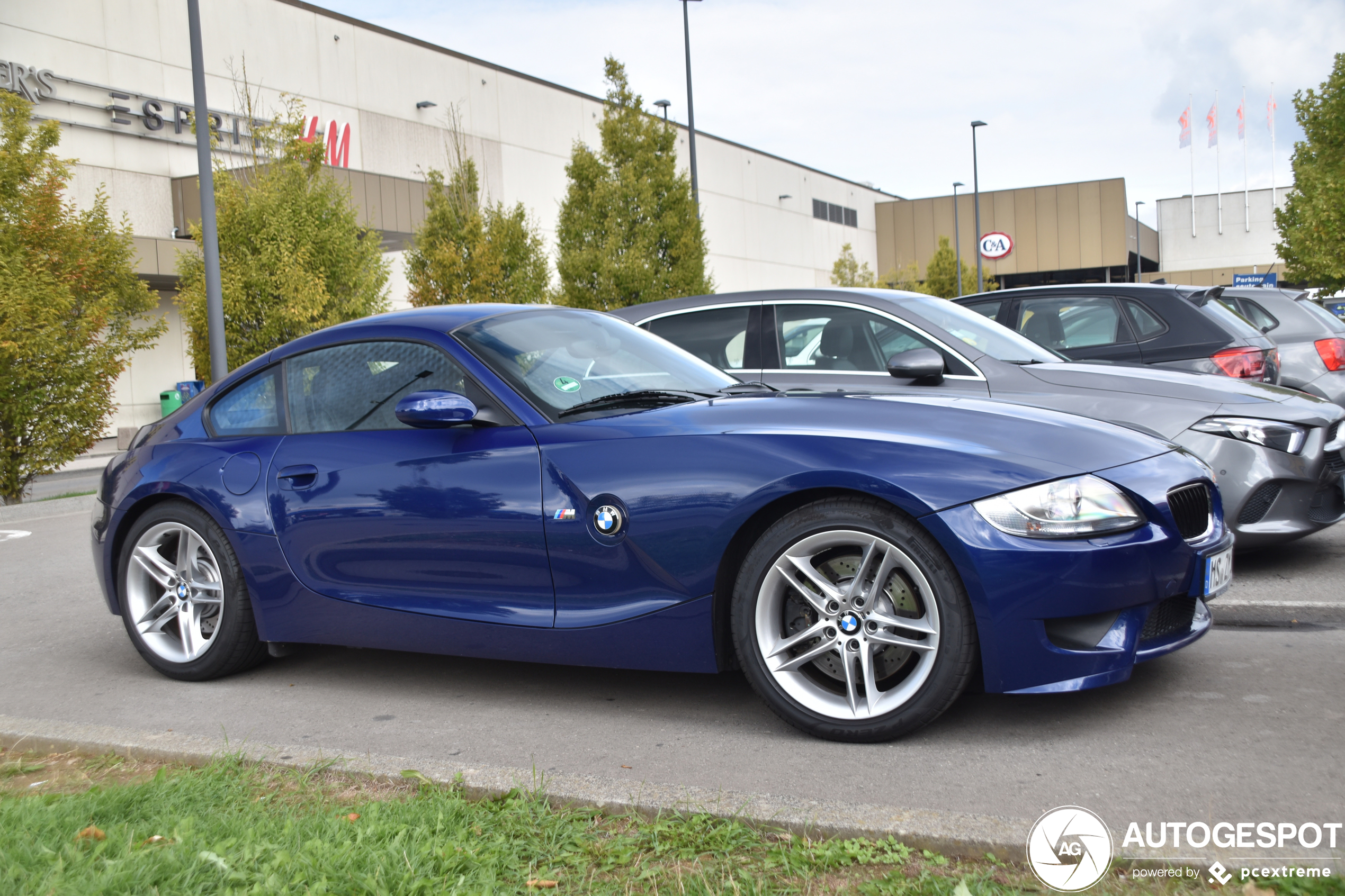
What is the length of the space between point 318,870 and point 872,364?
4431 millimetres

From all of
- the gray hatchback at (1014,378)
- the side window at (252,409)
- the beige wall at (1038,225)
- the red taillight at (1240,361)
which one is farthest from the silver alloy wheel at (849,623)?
the beige wall at (1038,225)

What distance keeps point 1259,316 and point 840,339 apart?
Result: 6.44 metres

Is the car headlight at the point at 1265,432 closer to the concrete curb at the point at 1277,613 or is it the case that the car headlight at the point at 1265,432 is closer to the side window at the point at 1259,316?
the concrete curb at the point at 1277,613

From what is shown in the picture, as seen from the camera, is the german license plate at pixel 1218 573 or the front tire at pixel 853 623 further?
the german license plate at pixel 1218 573

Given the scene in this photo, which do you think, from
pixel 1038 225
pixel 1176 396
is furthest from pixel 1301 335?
pixel 1038 225

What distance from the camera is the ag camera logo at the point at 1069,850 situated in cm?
237

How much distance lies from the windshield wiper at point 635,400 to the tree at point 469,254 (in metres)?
17.2

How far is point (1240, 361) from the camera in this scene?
726 cm

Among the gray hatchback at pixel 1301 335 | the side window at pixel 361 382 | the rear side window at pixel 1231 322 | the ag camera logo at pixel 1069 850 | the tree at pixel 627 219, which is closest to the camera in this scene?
the ag camera logo at pixel 1069 850

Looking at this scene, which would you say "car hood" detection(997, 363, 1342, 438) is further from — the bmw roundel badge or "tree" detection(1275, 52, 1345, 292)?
"tree" detection(1275, 52, 1345, 292)

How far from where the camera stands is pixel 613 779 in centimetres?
305

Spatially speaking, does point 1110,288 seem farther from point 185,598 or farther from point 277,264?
point 277,264

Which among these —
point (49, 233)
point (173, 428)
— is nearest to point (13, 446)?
point (49, 233)

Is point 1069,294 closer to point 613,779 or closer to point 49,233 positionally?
point 613,779
